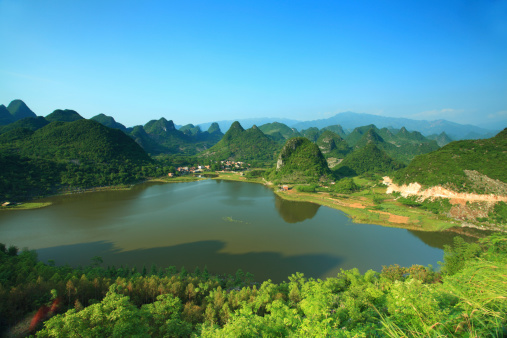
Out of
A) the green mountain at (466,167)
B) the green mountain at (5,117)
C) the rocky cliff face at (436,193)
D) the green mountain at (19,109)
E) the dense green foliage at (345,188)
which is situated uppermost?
the green mountain at (19,109)

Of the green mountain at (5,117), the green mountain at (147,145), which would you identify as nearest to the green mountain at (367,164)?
the green mountain at (147,145)

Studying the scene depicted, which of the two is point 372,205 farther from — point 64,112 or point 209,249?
point 64,112

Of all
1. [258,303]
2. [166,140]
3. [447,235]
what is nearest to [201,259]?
[258,303]

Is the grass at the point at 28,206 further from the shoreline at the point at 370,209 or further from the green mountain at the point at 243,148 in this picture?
the green mountain at the point at 243,148

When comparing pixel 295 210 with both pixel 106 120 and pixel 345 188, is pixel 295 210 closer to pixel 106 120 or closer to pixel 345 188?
pixel 345 188

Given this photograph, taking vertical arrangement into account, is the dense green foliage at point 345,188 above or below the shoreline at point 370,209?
above

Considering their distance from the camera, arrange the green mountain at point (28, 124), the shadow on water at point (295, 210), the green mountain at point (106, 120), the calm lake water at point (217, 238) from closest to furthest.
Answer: the calm lake water at point (217, 238), the shadow on water at point (295, 210), the green mountain at point (28, 124), the green mountain at point (106, 120)

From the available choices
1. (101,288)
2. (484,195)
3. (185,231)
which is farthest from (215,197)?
(484,195)
